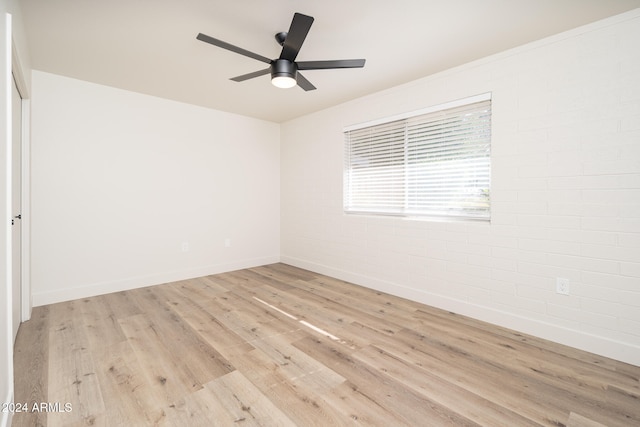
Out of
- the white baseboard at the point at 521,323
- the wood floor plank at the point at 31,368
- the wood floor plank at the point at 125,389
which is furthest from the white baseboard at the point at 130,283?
the white baseboard at the point at 521,323

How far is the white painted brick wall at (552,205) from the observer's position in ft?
6.95

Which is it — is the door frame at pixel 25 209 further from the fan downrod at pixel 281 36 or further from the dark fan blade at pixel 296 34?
the dark fan blade at pixel 296 34

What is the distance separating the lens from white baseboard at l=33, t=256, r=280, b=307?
319 cm

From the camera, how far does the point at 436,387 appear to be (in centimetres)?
182

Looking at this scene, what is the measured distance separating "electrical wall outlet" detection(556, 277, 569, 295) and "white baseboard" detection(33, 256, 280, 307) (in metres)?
3.96

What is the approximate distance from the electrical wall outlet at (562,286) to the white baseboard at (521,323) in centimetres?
29

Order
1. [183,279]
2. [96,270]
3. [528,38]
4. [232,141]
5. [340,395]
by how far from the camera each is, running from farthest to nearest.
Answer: [232,141] → [183,279] → [96,270] → [528,38] → [340,395]

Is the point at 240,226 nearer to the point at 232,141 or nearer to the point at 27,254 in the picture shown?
the point at 232,141

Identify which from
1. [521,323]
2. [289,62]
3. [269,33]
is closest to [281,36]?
[269,33]

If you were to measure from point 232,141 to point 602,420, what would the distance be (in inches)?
188

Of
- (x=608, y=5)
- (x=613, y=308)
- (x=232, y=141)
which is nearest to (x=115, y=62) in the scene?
(x=232, y=141)

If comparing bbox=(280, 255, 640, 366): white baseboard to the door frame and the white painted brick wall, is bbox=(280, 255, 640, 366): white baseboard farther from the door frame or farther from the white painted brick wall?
the door frame

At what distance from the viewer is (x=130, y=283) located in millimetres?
3693

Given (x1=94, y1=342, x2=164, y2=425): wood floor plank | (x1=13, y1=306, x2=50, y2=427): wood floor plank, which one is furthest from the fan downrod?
(x1=13, y1=306, x2=50, y2=427): wood floor plank
